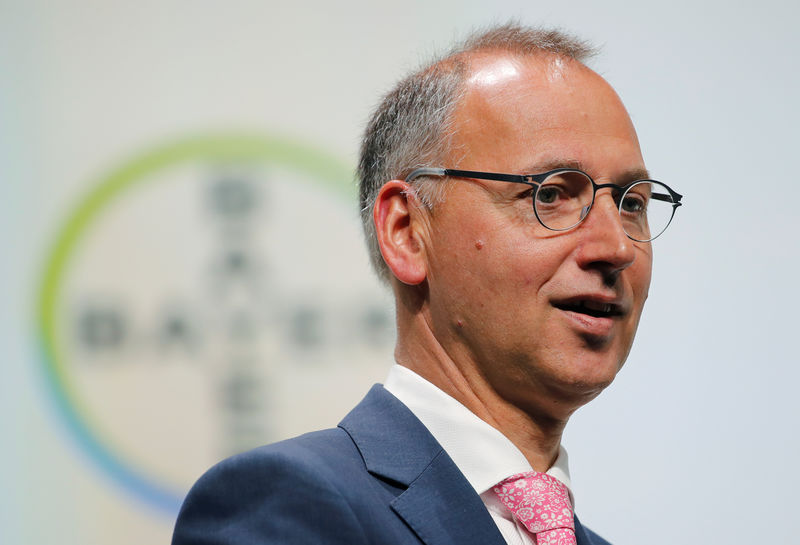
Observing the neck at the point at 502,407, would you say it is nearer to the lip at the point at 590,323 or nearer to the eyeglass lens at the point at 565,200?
the lip at the point at 590,323

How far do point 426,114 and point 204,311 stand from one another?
1055 millimetres

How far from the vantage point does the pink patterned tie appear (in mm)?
1372

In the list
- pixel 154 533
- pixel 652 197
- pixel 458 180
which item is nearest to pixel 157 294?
pixel 154 533

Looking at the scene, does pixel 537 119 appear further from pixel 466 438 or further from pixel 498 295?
pixel 466 438

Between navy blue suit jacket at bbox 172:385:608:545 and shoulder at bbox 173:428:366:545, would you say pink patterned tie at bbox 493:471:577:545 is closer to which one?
navy blue suit jacket at bbox 172:385:608:545

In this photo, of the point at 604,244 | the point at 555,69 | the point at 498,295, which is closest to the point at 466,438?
the point at 498,295

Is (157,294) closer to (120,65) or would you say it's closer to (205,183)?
(205,183)

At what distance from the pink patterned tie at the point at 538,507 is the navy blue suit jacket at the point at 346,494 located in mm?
84

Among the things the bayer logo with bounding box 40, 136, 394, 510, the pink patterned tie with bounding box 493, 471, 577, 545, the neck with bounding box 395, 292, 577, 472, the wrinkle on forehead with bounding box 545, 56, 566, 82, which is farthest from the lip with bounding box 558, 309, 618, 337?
the bayer logo with bounding box 40, 136, 394, 510

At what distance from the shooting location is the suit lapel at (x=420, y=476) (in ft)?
4.22

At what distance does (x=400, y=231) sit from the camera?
1597 millimetres

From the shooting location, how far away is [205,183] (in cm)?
252

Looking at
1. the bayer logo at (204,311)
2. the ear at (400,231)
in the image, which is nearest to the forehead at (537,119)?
the ear at (400,231)

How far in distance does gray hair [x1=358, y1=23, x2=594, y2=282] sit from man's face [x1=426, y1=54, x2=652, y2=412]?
0.04 m
